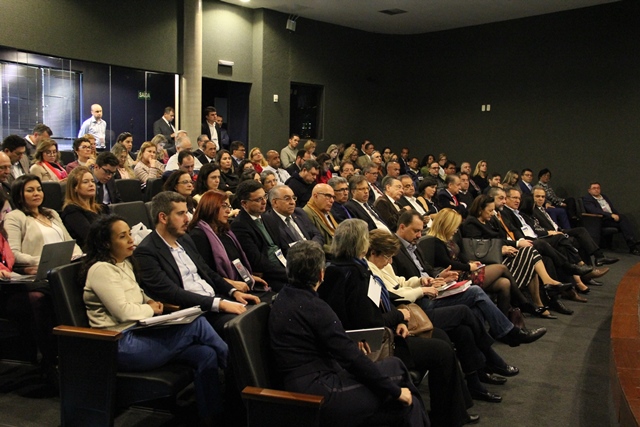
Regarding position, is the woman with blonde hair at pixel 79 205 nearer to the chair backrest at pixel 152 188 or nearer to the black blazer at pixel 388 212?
the chair backrest at pixel 152 188

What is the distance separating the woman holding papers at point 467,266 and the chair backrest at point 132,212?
83.9 inches

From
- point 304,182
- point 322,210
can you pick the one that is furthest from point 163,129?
point 322,210

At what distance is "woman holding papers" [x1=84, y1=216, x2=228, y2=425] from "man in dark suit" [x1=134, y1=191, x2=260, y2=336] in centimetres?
17

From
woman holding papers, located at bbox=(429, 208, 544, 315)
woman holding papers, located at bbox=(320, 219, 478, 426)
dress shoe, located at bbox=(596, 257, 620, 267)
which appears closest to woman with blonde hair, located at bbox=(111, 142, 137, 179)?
woman holding papers, located at bbox=(429, 208, 544, 315)

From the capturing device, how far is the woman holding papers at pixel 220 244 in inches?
139

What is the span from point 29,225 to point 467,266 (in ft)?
9.92

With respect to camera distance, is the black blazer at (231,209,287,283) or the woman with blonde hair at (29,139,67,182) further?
the woman with blonde hair at (29,139,67,182)

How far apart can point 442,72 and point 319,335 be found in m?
10.5

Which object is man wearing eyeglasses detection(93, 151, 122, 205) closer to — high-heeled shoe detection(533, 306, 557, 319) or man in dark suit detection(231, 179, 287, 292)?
man in dark suit detection(231, 179, 287, 292)

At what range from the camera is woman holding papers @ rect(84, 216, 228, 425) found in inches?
105

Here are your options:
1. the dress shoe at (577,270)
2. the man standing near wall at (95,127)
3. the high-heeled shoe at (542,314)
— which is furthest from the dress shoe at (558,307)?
the man standing near wall at (95,127)

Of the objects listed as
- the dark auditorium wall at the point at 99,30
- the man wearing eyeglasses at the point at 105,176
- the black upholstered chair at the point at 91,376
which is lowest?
the black upholstered chair at the point at 91,376

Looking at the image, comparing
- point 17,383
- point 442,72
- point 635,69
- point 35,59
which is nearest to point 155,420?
point 17,383

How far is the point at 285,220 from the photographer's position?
432 centimetres
